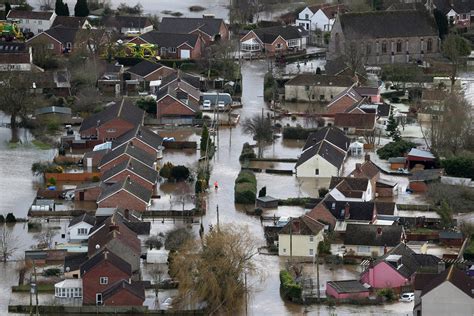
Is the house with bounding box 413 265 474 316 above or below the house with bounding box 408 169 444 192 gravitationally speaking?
below

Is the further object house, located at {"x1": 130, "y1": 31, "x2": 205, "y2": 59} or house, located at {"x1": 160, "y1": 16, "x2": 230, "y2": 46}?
house, located at {"x1": 160, "y1": 16, "x2": 230, "y2": 46}

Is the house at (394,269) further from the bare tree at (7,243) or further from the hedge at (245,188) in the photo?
the bare tree at (7,243)

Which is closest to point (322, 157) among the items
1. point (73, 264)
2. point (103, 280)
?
point (73, 264)

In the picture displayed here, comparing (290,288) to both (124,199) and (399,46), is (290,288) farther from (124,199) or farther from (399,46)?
(399,46)

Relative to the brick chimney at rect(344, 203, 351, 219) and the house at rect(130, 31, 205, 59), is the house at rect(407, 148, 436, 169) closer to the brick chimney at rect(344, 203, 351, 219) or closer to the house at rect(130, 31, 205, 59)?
the brick chimney at rect(344, 203, 351, 219)

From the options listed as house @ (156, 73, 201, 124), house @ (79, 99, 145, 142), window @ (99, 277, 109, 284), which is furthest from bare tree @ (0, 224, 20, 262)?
house @ (156, 73, 201, 124)

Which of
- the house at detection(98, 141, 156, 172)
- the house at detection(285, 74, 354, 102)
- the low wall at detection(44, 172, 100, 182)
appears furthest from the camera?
the house at detection(285, 74, 354, 102)

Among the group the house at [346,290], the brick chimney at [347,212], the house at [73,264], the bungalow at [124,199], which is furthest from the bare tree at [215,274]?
the bungalow at [124,199]

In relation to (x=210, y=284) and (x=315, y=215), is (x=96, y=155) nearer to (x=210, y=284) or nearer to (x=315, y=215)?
(x=315, y=215)
